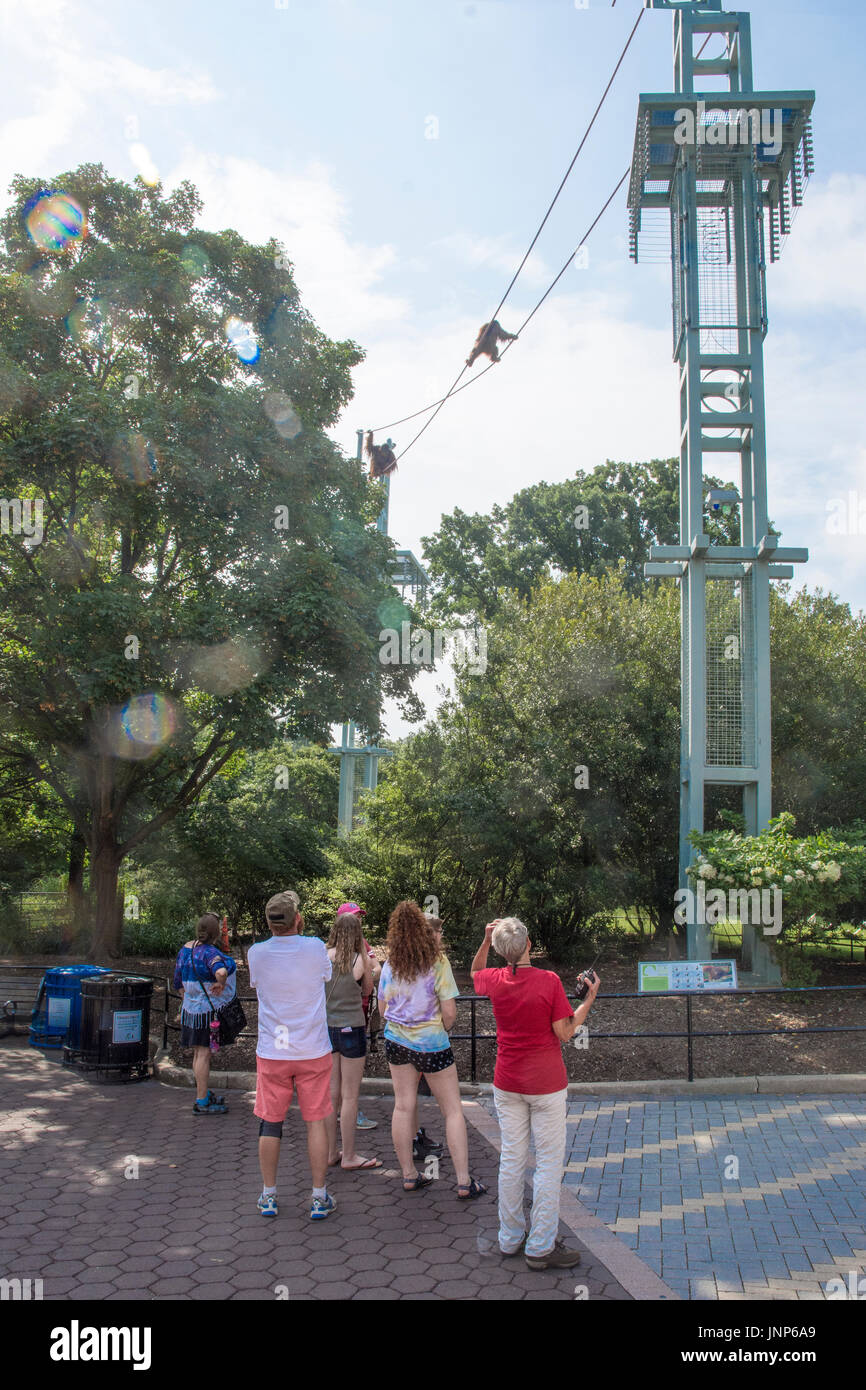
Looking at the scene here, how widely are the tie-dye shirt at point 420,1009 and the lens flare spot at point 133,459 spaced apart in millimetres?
7918

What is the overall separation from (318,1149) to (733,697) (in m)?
9.60

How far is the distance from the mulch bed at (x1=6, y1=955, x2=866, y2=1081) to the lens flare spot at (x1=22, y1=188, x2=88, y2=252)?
979 cm

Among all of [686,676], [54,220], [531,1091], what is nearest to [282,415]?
[54,220]

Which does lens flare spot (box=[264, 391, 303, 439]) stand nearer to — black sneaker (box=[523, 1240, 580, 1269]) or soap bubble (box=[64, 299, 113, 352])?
soap bubble (box=[64, 299, 113, 352])

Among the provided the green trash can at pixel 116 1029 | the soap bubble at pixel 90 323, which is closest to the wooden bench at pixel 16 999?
the green trash can at pixel 116 1029

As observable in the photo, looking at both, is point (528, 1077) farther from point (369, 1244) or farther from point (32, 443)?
point (32, 443)

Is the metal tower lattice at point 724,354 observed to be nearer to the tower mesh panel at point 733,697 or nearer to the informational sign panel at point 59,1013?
the tower mesh panel at point 733,697

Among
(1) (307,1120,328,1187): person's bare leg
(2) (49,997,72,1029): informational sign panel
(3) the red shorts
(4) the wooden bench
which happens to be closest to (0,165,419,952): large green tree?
(4) the wooden bench

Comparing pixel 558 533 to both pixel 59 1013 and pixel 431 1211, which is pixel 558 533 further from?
pixel 431 1211

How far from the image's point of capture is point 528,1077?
14.8 ft

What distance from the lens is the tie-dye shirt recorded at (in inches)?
215

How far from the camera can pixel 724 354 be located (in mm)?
13414
